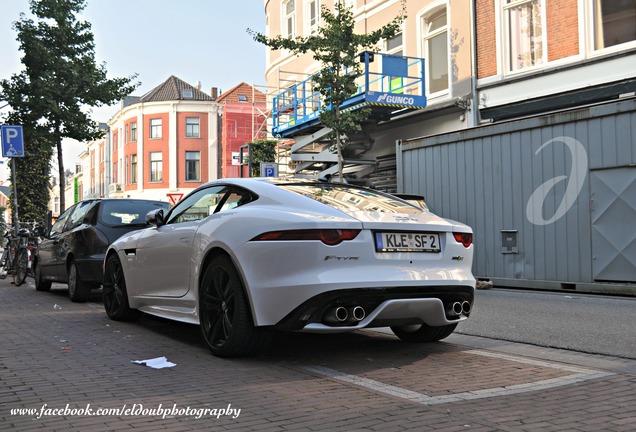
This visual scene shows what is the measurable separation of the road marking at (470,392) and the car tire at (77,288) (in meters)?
5.48

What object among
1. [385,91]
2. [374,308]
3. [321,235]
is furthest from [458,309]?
[385,91]

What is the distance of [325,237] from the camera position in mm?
4473

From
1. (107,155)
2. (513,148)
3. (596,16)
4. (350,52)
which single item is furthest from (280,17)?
(107,155)

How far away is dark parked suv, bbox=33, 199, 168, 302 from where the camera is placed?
9.12 meters

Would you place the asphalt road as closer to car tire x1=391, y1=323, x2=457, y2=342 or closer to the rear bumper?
car tire x1=391, y1=323, x2=457, y2=342

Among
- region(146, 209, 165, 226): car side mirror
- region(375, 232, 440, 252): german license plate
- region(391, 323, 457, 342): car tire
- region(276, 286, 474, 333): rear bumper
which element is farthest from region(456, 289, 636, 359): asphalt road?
region(146, 209, 165, 226): car side mirror

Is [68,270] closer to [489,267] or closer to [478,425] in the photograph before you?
[489,267]

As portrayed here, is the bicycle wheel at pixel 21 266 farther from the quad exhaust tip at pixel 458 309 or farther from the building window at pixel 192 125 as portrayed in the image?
the building window at pixel 192 125

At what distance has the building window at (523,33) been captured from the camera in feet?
50.7

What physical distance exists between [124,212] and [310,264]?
5804 mm

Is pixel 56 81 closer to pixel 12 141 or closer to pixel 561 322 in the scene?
pixel 12 141

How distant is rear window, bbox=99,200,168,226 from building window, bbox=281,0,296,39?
19338mm

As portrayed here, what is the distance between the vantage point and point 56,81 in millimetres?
19500

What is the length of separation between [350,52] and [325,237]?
39.8ft
